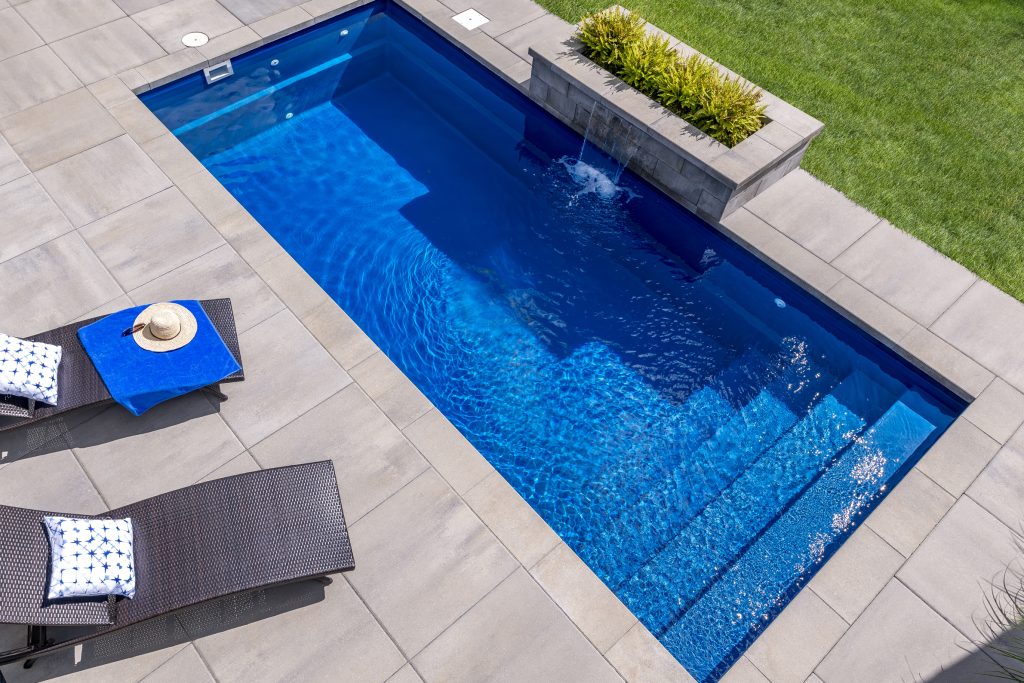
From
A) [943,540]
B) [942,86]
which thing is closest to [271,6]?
[942,86]

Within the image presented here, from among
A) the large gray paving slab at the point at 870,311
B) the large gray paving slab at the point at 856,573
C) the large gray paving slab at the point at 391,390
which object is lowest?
the large gray paving slab at the point at 391,390

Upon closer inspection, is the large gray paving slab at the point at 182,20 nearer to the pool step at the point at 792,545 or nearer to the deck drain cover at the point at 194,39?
the deck drain cover at the point at 194,39

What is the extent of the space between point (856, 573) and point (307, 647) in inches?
199

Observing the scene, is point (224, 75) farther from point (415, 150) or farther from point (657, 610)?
point (657, 610)

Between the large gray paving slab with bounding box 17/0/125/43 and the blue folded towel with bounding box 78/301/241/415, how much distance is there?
21.1 ft

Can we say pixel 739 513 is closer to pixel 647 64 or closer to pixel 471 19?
pixel 647 64

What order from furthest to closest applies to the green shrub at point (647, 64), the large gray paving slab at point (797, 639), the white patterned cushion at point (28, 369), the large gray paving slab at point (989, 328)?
1. the green shrub at point (647, 64)
2. the large gray paving slab at point (989, 328)
3. the white patterned cushion at point (28, 369)
4. the large gray paving slab at point (797, 639)

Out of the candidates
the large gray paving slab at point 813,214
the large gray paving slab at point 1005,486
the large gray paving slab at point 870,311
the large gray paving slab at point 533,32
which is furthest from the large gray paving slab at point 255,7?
the large gray paving slab at point 1005,486

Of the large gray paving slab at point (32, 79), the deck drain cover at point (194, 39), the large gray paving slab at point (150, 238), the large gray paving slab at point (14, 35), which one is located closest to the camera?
the large gray paving slab at point (150, 238)

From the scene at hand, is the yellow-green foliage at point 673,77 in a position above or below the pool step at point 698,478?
above

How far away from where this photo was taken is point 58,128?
987 cm

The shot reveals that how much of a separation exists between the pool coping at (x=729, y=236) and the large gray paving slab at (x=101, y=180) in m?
0.24

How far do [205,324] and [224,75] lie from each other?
5.58 m

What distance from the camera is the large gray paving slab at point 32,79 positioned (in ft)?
33.2
